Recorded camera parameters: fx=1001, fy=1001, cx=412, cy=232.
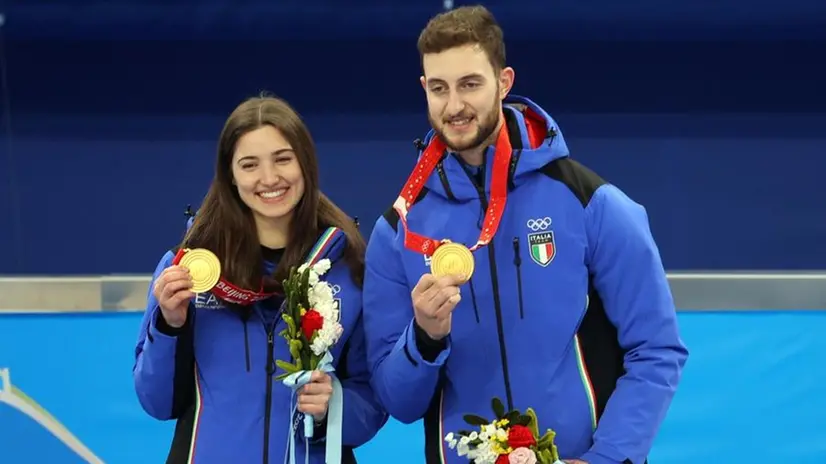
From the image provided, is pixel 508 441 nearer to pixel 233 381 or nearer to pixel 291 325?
pixel 291 325

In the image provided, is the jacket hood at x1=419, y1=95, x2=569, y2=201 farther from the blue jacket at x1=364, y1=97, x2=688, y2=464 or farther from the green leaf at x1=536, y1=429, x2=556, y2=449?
the green leaf at x1=536, y1=429, x2=556, y2=449

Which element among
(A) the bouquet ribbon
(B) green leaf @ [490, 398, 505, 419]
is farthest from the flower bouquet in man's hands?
(B) green leaf @ [490, 398, 505, 419]

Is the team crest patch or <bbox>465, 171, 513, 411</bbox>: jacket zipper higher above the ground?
the team crest patch

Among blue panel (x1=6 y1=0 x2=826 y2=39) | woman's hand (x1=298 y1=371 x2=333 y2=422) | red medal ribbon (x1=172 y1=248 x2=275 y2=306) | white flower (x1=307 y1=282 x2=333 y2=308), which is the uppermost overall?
blue panel (x1=6 y1=0 x2=826 y2=39)

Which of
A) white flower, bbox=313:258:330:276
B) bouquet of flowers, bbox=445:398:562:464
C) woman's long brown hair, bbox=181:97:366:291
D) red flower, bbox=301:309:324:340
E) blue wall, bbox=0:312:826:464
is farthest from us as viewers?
blue wall, bbox=0:312:826:464

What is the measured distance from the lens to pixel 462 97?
2.20 metres

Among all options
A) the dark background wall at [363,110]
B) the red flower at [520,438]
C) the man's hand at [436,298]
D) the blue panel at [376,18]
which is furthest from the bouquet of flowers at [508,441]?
the blue panel at [376,18]

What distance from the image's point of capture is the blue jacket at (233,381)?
2328mm

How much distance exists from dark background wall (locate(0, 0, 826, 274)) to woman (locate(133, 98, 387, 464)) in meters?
1.50

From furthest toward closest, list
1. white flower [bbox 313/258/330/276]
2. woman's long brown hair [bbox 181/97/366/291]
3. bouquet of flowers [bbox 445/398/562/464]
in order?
woman's long brown hair [bbox 181/97/366/291] < white flower [bbox 313/258/330/276] < bouquet of flowers [bbox 445/398/562/464]

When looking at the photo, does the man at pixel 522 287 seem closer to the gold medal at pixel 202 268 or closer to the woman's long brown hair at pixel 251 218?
the woman's long brown hair at pixel 251 218

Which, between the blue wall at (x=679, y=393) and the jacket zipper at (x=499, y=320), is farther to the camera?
the blue wall at (x=679, y=393)

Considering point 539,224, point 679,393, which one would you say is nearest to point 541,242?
point 539,224

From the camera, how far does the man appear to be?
2193 millimetres
